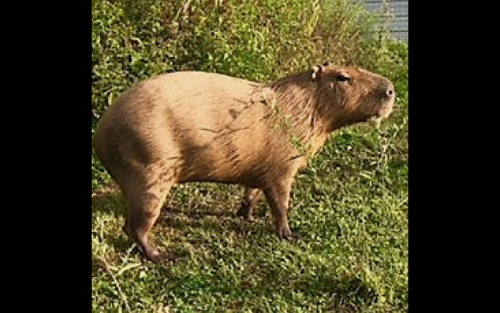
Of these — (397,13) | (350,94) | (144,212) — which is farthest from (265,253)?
(397,13)

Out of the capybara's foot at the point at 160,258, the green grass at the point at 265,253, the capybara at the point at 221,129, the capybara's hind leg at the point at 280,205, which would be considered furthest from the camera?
the capybara's hind leg at the point at 280,205

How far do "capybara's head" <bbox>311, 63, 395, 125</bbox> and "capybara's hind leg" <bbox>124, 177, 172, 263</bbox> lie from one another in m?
1.05

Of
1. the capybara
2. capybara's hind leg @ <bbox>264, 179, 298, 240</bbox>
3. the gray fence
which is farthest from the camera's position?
the gray fence

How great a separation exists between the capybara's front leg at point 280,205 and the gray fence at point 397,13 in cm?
362

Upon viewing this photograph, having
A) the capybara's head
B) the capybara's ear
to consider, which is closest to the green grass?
the capybara's head

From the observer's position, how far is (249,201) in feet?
14.0

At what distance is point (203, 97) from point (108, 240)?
36.7 inches

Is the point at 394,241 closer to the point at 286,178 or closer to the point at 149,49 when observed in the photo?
the point at 286,178

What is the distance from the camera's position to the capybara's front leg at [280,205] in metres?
3.92

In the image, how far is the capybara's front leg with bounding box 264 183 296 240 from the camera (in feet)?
12.9

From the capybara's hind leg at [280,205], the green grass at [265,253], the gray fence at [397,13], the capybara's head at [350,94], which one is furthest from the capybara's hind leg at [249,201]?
the gray fence at [397,13]

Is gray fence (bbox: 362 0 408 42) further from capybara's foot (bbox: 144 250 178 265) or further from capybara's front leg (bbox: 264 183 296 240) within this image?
capybara's foot (bbox: 144 250 178 265)

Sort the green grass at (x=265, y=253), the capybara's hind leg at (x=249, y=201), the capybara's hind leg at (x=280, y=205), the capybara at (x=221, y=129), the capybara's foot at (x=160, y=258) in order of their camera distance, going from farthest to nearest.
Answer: the capybara's hind leg at (x=249, y=201) < the capybara's hind leg at (x=280, y=205) < the capybara's foot at (x=160, y=258) < the capybara at (x=221, y=129) < the green grass at (x=265, y=253)

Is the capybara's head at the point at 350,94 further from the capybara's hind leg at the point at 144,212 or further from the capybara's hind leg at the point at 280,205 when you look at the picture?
the capybara's hind leg at the point at 144,212
